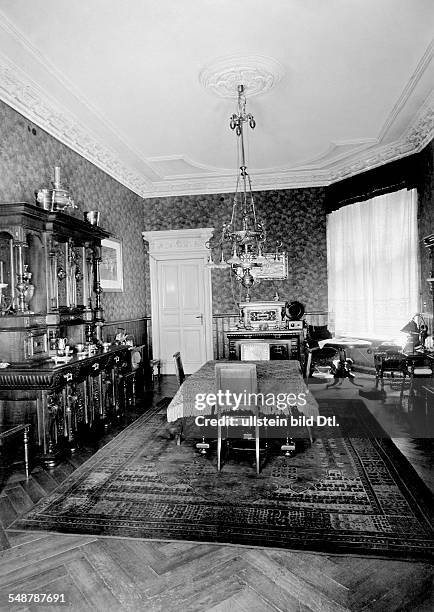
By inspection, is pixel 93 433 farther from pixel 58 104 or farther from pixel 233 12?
pixel 233 12

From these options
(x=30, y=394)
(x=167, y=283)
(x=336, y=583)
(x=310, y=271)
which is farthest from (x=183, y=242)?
(x=336, y=583)

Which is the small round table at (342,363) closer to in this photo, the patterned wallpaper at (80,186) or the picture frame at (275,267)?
the picture frame at (275,267)

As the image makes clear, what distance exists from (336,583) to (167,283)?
299 inches

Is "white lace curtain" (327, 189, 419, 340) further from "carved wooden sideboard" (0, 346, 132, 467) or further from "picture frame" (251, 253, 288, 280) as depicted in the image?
"carved wooden sideboard" (0, 346, 132, 467)

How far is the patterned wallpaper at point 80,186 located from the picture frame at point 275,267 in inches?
102

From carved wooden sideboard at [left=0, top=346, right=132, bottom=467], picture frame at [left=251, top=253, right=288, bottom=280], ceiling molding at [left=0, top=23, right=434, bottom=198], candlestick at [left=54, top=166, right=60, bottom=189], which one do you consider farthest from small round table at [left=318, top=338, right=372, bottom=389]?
candlestick at [left=54, top=166, right=60, bottom=189]

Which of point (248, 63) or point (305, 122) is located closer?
point (248, 63)

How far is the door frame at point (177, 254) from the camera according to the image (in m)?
9.45

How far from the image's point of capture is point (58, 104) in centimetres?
542

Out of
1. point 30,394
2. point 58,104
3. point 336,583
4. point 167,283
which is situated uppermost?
point 58,104

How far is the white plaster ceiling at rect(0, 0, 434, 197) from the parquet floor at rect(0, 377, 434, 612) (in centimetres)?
416

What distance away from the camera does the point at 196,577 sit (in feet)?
8.68

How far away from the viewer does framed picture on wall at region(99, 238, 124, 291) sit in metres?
7.44

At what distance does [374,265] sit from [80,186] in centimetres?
520
